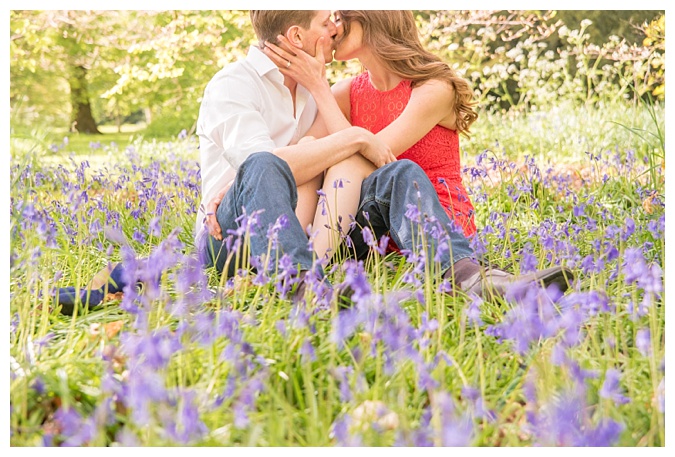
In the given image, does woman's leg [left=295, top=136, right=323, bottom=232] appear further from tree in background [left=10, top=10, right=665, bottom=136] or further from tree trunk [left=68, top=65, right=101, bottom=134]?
tree trunk [left=68, top=65, right=101, bottom=134]

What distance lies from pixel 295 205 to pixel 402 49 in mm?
961

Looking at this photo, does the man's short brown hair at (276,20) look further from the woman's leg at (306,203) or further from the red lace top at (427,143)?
the woman's leg at (306,203)

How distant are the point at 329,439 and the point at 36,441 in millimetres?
589

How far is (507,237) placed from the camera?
9.07 ft

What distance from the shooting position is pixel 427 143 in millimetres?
3072

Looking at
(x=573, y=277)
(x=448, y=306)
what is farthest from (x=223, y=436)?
(x=573, y=277)

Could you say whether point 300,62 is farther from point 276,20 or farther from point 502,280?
point 502,280

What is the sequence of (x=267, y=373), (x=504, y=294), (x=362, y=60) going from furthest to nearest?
1. (x=362, y=60)
2. (x=504, y=294)
3. (x=267, y=373)

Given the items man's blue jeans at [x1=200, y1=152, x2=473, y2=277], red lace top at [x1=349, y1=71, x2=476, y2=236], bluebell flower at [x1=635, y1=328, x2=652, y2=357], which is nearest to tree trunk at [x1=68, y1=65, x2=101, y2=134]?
red lace top at [x1=349, y1=71, x2=476, y2=236]

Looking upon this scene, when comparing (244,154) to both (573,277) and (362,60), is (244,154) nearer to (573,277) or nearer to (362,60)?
(362,60)

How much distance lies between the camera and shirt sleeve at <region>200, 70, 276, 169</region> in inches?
102

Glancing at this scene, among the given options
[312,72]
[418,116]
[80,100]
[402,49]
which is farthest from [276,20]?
[80,100]

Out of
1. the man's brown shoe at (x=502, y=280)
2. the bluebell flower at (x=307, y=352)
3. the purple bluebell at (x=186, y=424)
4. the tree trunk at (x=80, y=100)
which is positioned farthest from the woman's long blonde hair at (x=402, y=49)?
the tree trunk at (x=80, y=100)

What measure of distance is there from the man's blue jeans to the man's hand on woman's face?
0.52m
